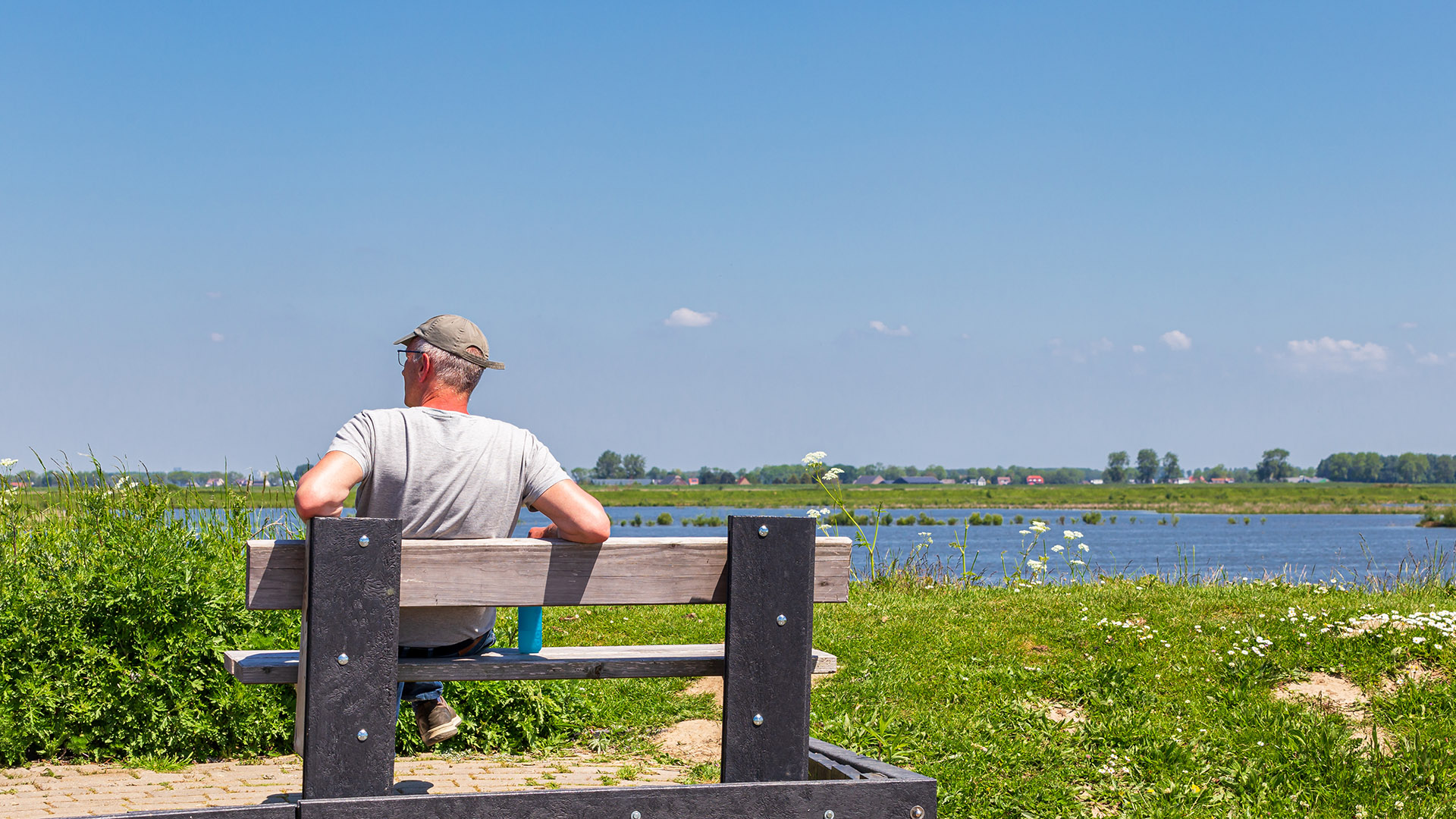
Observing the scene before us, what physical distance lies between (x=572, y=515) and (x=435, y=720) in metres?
1.09

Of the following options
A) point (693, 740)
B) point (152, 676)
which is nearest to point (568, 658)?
point (693, 740)

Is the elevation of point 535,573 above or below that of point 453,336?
below

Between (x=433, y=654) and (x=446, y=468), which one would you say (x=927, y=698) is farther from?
(x=446, y=468)

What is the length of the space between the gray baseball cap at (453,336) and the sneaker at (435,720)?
1.08m

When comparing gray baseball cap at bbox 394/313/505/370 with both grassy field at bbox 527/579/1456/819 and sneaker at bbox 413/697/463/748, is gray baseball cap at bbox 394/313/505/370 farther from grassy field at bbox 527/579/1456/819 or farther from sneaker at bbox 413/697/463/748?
grassy field at bbox 527/579/1456/819

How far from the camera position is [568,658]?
9.96 feet

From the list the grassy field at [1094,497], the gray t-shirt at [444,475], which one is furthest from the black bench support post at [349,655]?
the grassy field at [1094,497]

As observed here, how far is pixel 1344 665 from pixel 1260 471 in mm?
121743

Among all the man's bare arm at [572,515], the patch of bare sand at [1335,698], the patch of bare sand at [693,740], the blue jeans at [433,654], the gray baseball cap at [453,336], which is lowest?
the patch of bare sand at [693,740]

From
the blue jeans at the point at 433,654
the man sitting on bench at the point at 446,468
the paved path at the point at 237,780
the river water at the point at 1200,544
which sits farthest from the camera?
the river water at the point at 1200,544

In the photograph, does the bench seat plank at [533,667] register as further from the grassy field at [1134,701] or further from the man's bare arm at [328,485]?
the grassy field at [1134,701]

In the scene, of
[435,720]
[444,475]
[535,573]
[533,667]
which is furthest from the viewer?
[435,720]

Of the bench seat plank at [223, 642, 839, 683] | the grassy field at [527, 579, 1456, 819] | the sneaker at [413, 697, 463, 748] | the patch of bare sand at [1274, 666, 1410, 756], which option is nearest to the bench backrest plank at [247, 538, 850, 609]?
the bench seat plank at [223, 642, 839, 683]

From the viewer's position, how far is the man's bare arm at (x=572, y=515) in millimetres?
2934
